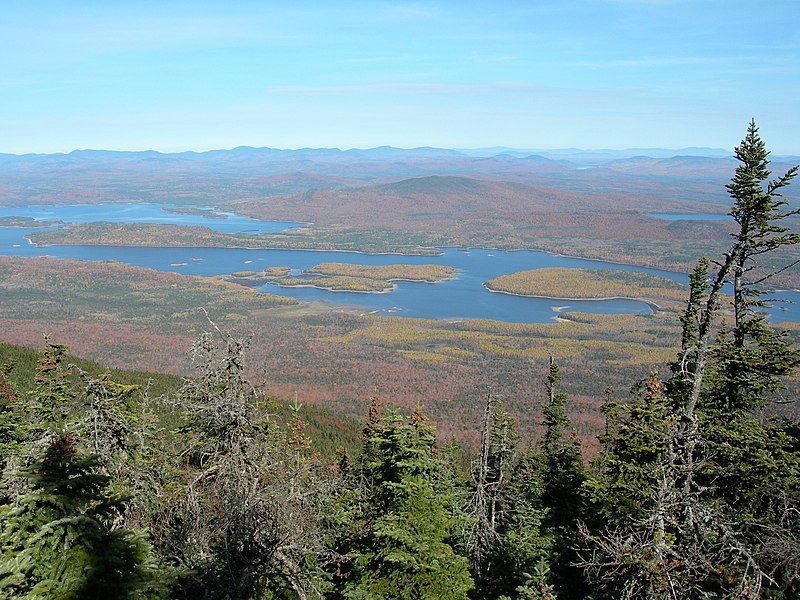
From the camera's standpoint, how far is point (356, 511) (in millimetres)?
15688

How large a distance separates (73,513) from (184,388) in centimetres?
381

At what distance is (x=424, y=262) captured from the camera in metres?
170

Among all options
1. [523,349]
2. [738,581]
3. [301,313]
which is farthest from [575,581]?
[301,313]

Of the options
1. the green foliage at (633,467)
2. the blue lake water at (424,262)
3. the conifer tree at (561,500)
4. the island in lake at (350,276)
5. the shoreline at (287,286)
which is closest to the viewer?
the green foliage at (633,467)

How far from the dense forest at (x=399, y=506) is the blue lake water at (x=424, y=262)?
3629 inches

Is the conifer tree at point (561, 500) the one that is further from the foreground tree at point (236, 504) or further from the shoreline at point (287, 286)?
the shoreline at point (287, 286)

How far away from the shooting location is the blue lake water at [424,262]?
113m

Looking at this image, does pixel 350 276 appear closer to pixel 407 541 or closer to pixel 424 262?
pixel 424 262

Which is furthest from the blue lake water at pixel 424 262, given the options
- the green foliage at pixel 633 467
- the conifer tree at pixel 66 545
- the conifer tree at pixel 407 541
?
the conifer tree at pixel 66 545

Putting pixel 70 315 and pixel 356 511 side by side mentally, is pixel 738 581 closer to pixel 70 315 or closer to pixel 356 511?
pixel 356 511

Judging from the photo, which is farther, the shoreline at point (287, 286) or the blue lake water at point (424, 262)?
the shoreline at point (287, 286)

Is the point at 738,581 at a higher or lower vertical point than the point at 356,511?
higher

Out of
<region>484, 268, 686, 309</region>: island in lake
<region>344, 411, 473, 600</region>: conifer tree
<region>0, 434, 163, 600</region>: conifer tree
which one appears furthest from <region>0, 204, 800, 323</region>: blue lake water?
<region>0, 434, 163, 600</region>: conifer tree

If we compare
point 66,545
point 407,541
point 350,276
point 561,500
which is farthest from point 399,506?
point 350,276
